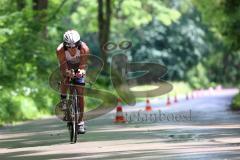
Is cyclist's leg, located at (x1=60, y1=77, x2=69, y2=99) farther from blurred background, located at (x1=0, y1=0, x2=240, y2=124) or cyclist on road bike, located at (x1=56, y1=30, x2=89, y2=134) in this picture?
blurred background, located at (x1=0, y1=0, x2=240, y2=124)


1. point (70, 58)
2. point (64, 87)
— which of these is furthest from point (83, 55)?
point (64, 87)

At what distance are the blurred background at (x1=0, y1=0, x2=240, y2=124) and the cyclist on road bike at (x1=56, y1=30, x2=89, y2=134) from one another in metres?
8.99

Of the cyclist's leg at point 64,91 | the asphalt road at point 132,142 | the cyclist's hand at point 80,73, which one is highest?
the cyclist's hand at point 80,73

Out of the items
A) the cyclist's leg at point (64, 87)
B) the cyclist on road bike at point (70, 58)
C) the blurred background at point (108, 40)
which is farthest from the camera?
the blurred background at point (108, 40)

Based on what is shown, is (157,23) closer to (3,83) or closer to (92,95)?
(92,95)

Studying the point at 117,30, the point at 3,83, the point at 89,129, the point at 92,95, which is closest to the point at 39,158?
the point at 89,129

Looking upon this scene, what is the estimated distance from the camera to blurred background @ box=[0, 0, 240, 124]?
27.9 meters

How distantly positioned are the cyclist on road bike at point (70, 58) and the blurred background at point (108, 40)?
29.5 ft

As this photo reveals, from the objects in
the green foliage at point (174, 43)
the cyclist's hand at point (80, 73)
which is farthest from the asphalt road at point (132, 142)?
the green foliage at point (174, 43)

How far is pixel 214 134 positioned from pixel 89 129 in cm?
464

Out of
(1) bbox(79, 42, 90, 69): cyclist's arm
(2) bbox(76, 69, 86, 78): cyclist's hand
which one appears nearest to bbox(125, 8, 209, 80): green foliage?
(1) bbox(79, 42, 90, 69): cyclist's arm

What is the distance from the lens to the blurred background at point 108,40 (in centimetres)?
2792

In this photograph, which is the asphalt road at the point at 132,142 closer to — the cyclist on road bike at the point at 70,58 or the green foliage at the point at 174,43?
the cyclist on road bike at the point at 70,58

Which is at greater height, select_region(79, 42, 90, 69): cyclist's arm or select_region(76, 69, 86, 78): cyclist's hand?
select_region(79, 42, 90, 69): cyclist's arm
